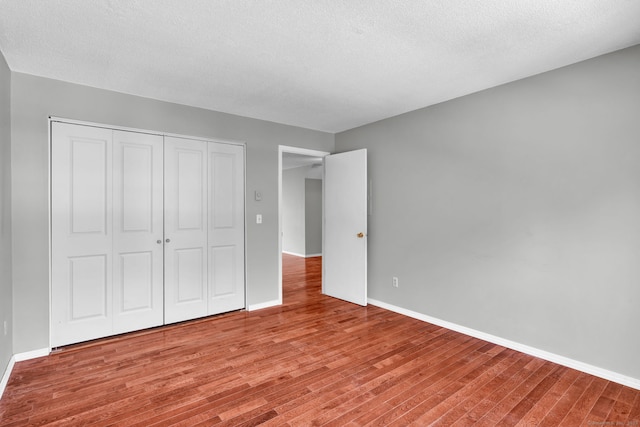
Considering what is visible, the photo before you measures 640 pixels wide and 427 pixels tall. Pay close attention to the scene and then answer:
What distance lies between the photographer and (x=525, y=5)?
6.14ft

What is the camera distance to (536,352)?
9.23ft

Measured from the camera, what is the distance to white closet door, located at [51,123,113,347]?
2912mm

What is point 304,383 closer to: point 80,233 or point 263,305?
point 263,305

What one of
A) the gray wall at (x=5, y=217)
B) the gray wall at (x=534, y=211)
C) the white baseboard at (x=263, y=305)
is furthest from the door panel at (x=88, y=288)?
the gray wall at (x=534, y=211)

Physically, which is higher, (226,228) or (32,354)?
(226,228)

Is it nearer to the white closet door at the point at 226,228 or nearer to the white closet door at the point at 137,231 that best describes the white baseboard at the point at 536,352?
the white closet door at the point at 226,228

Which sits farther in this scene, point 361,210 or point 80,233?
point 361,210

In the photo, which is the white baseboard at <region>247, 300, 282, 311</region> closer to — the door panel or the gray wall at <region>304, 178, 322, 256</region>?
the door panel

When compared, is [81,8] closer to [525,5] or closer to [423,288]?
[525,5]

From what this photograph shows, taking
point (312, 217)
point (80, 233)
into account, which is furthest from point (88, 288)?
point (312, 217)

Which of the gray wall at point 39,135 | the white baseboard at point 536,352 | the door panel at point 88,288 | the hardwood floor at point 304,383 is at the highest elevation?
the gray wall at point 39,135

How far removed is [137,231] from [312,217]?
19.1 feet

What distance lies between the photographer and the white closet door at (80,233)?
291cm

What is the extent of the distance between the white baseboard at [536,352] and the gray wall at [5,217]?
12.3 ft
